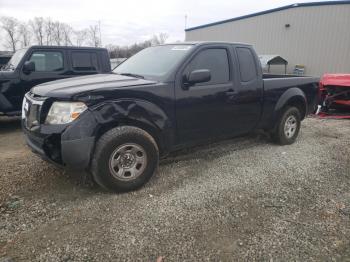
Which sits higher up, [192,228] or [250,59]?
[250,59]

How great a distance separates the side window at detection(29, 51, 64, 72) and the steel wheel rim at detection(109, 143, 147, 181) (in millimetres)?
4726

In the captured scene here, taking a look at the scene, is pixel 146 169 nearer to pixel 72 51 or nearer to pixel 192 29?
pixel 72 51

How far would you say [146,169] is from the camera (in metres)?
3.79

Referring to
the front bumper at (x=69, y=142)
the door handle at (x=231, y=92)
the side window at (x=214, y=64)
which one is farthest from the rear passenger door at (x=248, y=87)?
the front bumper at (x=69, y=142)

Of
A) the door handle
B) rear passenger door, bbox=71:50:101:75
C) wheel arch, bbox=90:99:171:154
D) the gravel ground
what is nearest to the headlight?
wheel arch, bbox=90:99:171:154

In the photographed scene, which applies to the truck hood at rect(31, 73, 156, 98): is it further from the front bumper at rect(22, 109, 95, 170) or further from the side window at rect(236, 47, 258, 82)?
the side window at rect(236, 47, 258, 82)

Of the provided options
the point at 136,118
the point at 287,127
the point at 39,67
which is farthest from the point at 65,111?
the point at 39,67

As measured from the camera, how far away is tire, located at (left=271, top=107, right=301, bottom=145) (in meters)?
5.63

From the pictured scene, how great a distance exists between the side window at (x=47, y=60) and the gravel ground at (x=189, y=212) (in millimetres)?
2951

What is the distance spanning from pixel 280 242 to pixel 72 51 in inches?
265

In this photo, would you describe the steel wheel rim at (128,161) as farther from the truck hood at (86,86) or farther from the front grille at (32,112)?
the front grille at (32,112)

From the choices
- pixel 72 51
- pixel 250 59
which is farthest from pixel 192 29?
pixel 250 59

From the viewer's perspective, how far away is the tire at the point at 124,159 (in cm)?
344

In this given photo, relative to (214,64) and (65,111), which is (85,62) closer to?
(214,64)
